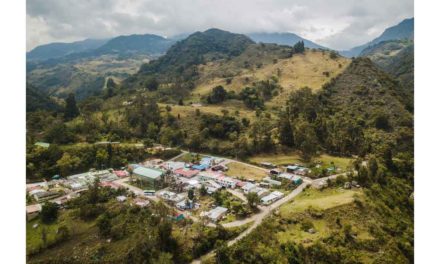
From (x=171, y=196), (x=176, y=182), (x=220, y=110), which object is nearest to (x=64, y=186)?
(x=176, y=182)

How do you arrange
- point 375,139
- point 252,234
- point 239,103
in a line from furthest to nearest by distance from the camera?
1. point 239,103
2. point 375,139
3. point 252,234

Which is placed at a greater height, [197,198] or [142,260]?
[197,198]

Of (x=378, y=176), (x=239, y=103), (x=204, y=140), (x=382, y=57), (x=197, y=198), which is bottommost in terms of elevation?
(x=197, y=198)

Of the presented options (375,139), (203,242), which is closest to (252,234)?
(203,242)

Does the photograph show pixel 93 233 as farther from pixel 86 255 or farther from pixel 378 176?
pixel 378 176

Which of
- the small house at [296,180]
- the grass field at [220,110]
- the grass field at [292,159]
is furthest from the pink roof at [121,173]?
the small house at [296,180]

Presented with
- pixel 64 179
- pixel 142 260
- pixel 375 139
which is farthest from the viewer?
pixel 375 139
